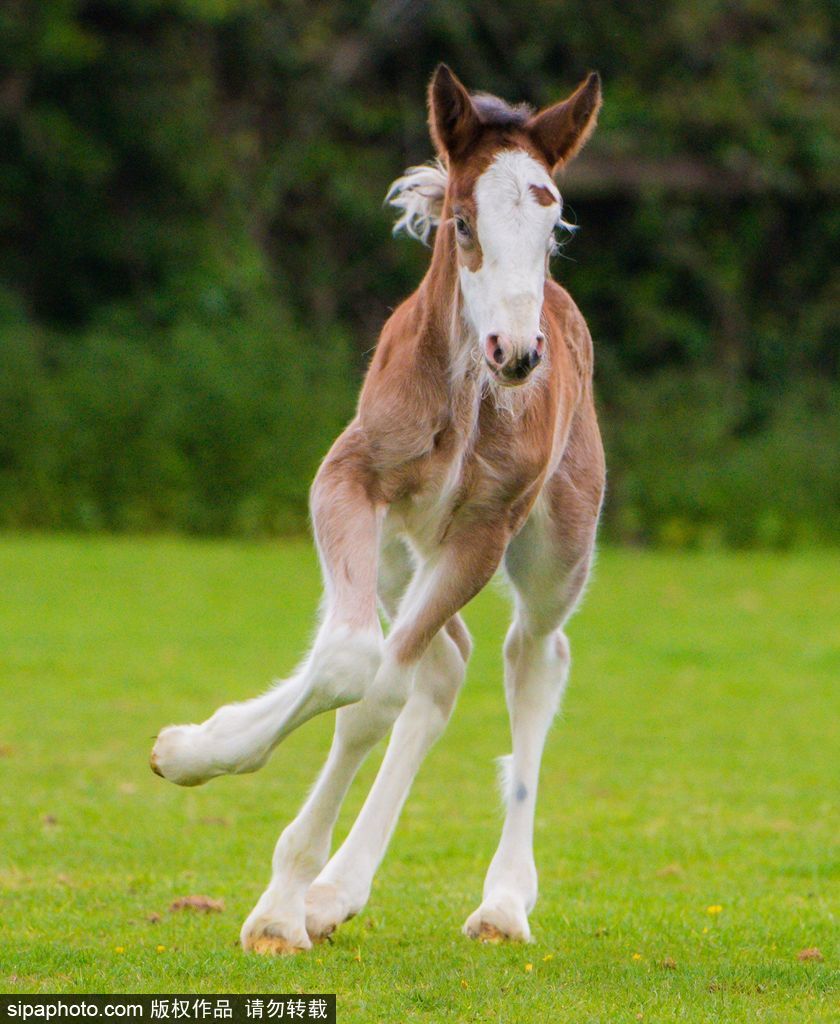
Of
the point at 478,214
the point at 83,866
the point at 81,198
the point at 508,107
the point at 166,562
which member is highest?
the point at 81,198

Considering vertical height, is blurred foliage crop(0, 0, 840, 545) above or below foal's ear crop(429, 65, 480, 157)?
above

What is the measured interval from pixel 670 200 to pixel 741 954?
24194 mm

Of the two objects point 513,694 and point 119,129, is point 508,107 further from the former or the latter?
point 119,129

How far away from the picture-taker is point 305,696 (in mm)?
4816

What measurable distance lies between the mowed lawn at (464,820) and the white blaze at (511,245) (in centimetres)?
A: 184

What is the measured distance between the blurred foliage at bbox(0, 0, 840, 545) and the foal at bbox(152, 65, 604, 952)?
667 inches

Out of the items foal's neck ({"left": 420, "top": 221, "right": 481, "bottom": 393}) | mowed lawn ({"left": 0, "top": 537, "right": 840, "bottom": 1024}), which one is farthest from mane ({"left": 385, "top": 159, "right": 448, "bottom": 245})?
mowed lawn ({"left": 0, "top": 537, "right": 840, "bottom": 1024})

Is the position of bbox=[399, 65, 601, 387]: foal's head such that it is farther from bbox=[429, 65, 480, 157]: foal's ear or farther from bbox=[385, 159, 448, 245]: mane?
bbox=[385, 159, 448, 245]: mane

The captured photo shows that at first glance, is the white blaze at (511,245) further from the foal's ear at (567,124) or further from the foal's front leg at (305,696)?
the foal's front leg at (305,696)

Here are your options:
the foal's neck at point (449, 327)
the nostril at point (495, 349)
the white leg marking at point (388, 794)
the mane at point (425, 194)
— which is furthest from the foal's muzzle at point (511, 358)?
the white leg marking at point (388, 794)

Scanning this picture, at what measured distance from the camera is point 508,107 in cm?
534

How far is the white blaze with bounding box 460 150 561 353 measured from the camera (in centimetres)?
475

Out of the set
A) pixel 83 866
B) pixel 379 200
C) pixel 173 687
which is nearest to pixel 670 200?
pixel 379 200

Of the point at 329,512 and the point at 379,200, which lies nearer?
the point at 329,512
